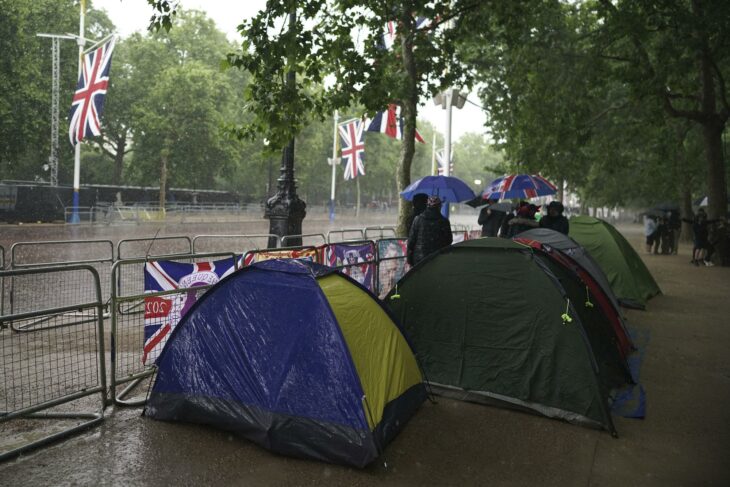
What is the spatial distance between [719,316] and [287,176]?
8.62m

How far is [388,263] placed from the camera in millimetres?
9789

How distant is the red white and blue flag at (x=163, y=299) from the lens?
242 inches

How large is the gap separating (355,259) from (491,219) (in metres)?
6.74

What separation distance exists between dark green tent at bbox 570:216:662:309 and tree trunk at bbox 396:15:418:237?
13.2 ft

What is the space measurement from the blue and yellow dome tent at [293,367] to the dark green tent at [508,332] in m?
0.81

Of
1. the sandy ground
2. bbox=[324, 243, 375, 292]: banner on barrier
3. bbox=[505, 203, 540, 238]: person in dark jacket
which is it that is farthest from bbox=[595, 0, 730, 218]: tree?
the sandy ground

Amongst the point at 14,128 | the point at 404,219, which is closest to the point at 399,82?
the point at 404,219

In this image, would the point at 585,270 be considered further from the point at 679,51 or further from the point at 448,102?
the point at 448,102

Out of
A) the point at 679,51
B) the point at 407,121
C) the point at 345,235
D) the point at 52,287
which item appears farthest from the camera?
the point at 345,235

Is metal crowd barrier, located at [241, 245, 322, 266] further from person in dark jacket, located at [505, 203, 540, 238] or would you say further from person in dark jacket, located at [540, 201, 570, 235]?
person in dark jacket, located at [540, 201, 570, 235]

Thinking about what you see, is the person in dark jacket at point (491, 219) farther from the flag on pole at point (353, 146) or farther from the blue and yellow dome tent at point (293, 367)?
the flag on pole at point (353, 146)

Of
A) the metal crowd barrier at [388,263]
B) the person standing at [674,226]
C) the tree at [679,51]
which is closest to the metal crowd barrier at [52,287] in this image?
the metal crowd barrier at [388,263]

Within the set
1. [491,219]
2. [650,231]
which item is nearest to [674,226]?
[650,231]

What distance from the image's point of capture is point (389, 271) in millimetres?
9812
